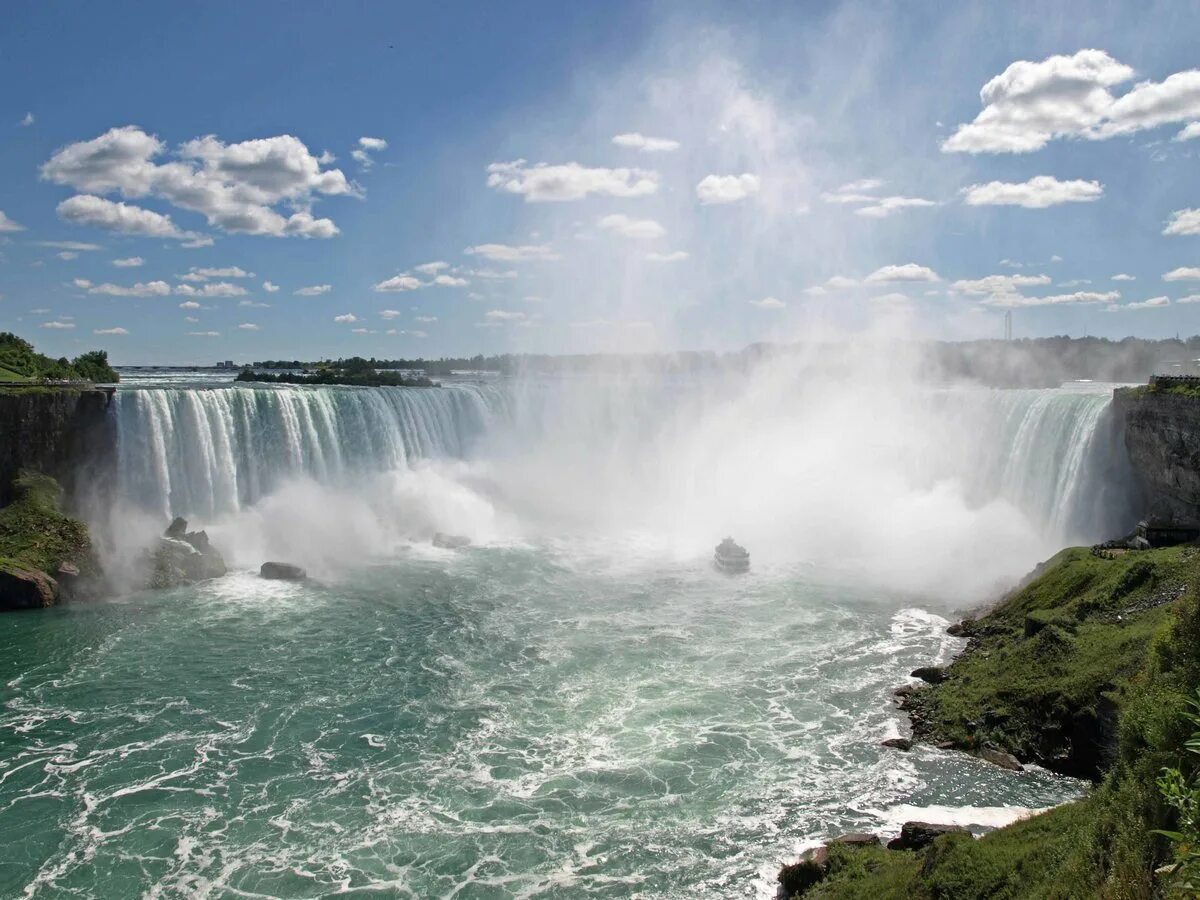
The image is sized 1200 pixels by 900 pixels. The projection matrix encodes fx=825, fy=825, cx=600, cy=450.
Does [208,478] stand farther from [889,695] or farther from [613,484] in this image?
[889,695]

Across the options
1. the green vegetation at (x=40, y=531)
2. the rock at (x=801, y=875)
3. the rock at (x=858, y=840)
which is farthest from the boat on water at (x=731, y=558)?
the green vegetation at (x=40, y=531)

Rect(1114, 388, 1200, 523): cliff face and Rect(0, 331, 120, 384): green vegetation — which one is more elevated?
Rect(0, 331, 120, 384): green vegetation

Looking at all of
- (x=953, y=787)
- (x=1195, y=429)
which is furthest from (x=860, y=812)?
(x=1195, y=429)

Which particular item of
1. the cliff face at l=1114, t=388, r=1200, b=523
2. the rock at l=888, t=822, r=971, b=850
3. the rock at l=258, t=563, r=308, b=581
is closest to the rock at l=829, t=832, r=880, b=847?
the rock at l=888, t=822, r=971, b=850

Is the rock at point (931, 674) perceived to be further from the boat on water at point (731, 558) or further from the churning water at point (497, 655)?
the boat on water at point (731, 558)

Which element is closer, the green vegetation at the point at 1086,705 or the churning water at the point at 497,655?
the green vegetation at the point at 1086,705

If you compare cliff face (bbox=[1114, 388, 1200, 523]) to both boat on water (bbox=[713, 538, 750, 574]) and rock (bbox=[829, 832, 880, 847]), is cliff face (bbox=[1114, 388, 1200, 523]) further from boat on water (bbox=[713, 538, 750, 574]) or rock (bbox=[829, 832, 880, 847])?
rock (bbox=[829, 832, 880, 847])

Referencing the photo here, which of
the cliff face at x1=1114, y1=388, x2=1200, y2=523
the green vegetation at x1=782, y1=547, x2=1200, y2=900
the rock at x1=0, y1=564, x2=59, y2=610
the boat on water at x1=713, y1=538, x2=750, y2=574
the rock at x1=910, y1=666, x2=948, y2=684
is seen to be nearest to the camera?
the green vegetation at x1=782, y1=547, x2=1200, y2=900
